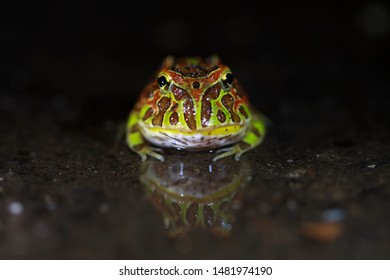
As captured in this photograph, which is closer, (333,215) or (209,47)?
(333,215)

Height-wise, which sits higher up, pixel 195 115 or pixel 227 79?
pixel 227 79

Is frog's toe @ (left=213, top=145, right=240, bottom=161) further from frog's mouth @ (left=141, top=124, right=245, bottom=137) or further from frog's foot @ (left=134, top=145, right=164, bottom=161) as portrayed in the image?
frog's foot @ (left=134, top=145, right=164, bottom=161)

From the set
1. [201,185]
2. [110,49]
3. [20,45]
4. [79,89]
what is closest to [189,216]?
[201,185]

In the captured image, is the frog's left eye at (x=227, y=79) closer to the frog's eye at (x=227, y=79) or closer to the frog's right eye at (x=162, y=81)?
the frog's eye at (x=227, y=79)

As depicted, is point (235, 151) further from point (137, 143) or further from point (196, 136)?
point (137, 143)

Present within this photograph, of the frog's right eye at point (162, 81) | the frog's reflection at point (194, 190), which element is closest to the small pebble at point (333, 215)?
the frog's reflection at point (194, 190)

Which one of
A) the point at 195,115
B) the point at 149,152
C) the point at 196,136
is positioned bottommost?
the point at 149,152

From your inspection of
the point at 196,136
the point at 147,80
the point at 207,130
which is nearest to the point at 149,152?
the point at 196,136
